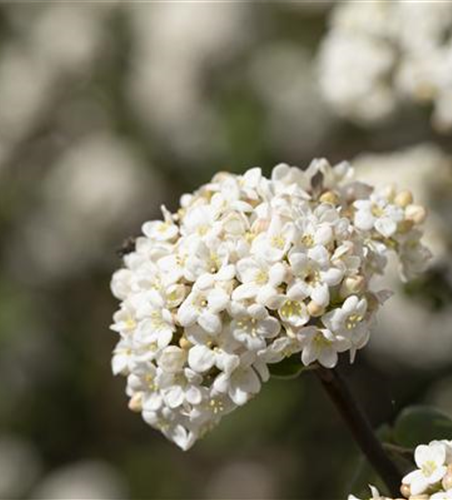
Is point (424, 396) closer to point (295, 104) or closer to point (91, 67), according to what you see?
point (295, 104)

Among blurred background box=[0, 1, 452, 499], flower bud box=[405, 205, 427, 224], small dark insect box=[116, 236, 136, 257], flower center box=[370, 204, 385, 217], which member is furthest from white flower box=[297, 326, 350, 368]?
blurred background box=[0, 1, 452, 499]

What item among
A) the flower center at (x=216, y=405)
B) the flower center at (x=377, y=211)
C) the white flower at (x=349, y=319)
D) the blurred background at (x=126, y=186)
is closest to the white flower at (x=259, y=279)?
the white flower at (x=349, y=319)

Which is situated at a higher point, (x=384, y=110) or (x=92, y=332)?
(x=384, y=110)

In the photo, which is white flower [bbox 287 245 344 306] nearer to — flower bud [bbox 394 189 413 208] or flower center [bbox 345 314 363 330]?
flower center [bbox 345 314 363 330]

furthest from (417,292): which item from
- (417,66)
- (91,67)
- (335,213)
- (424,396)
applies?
(91,67)

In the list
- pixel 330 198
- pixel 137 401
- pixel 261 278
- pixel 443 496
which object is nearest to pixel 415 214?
pixel 330 198

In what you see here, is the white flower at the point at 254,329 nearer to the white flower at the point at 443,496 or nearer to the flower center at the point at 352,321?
the flower center at the point at 352,321
